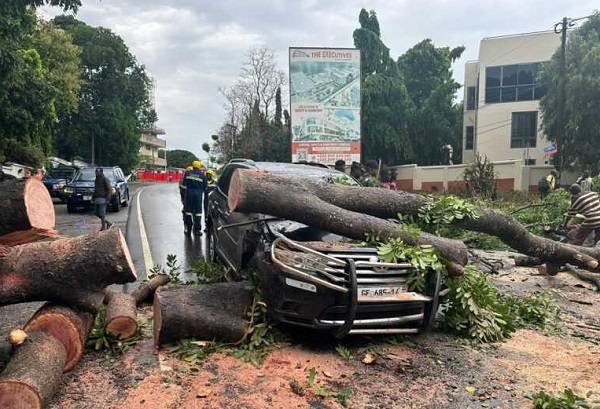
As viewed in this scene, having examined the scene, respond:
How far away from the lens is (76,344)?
3.93 metres

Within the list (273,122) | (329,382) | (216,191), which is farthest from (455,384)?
(273,122)

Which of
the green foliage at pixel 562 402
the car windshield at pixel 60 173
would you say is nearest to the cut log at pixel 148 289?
the green foliage at pixel 562 402

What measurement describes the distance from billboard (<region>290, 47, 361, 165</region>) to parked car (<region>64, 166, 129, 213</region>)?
Answer: 683 cm

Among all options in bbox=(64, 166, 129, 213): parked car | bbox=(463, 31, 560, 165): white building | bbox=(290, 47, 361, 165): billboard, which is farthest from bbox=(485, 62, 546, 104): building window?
bbox=(64, 166, 129, 213): parked car

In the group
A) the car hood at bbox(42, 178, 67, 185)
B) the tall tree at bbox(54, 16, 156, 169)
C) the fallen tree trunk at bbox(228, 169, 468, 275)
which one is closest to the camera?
the fallen tree trunk at bbox(228, 169, 468, 275)

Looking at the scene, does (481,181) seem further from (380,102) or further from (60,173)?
(60,173)

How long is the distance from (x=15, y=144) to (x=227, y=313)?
1932cm

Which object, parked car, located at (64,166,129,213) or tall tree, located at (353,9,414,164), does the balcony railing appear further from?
parked car, located at (64,166,129,213)

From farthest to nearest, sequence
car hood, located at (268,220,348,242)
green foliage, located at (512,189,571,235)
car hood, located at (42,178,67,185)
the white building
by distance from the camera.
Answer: the white building
car hood, located at (42,178,67,185)
green foliage, located at (512,189,571,235)
car hood, located at (268,220,348,242)

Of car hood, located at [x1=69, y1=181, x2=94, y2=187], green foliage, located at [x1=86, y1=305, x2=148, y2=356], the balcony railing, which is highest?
the balcony railing

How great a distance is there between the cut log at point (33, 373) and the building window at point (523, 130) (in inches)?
1365

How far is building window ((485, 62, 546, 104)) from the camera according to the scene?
108ft

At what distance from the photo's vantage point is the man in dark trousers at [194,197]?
1136 centimetres

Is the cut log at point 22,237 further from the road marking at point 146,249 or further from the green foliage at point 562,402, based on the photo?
the green foliage at point 562,402
